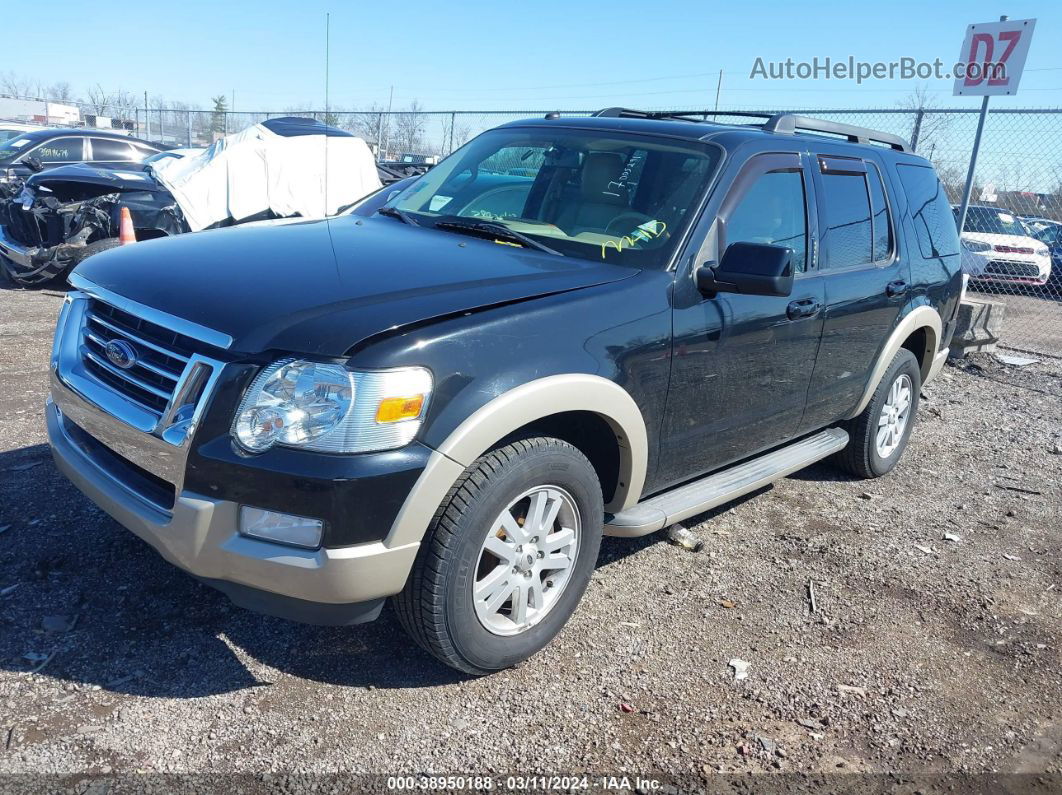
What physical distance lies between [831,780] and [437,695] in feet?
4.29

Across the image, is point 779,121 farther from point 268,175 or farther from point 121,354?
point 268,175

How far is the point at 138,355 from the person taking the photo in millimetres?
2846

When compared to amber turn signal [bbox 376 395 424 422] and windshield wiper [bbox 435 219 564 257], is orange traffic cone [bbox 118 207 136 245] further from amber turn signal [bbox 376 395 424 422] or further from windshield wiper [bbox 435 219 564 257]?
amber turn signal [bbox 376 395 424 422]

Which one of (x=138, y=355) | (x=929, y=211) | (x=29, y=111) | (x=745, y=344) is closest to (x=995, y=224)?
(x=929, y=211)

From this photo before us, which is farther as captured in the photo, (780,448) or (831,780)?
(780,448)

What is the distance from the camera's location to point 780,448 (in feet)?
14.7

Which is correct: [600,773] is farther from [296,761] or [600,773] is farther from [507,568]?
[296,761]

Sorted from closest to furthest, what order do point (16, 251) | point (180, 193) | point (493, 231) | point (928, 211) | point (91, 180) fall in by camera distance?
point (493, 231)
point (928, 211)
point (16, 251)
point (91, 180)
point (180, 193)

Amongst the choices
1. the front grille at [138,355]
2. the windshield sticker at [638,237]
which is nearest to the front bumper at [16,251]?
the front grille at [138,355]

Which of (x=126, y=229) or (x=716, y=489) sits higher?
(x=126, y=229)

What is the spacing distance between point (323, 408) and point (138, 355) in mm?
783

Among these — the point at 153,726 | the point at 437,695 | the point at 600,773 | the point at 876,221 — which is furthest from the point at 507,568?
the point at 876,221

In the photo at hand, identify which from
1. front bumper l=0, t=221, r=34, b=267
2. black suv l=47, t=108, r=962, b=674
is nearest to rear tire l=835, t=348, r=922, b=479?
black suv l=47, t=108, r=962, b=674

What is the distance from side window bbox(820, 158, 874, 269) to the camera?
4254 millimetres
